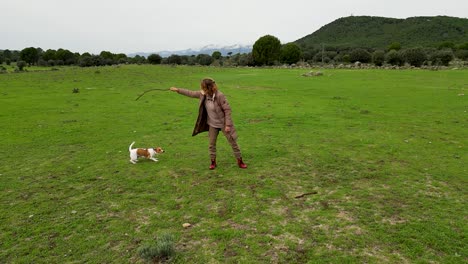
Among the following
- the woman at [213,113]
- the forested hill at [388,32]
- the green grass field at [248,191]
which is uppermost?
the forested hill at [388,32]

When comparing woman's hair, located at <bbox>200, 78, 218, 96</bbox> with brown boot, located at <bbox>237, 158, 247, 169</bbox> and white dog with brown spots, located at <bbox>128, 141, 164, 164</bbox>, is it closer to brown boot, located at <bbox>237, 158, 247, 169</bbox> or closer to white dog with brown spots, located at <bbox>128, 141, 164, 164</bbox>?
A: brown boot, located at <bbox>237, 158, 247, 169</bbox>

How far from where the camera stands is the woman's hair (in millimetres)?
7742

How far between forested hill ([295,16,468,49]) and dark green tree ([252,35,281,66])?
126ft

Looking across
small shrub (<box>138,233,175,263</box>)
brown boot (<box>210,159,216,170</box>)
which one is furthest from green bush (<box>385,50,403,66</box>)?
small shrub (<box>138,233,175,263</box>)

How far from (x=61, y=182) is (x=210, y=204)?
3.91 m

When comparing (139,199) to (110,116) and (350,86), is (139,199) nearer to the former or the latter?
(110,116)

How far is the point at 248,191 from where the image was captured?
22.4 ft

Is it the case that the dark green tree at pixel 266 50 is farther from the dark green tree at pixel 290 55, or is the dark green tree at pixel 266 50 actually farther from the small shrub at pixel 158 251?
the small shrub at pixel 158 251

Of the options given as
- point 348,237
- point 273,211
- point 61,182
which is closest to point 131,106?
point 61,182

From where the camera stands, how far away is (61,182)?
25.3 ft

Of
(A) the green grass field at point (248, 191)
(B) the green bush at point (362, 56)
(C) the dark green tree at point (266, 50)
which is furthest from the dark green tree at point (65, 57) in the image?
(A) the green grass field at point (248, 191)

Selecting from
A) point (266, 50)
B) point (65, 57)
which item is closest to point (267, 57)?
point (266, 50)

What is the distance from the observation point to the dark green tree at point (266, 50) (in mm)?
68562

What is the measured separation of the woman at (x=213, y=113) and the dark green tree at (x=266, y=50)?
62896 mm
